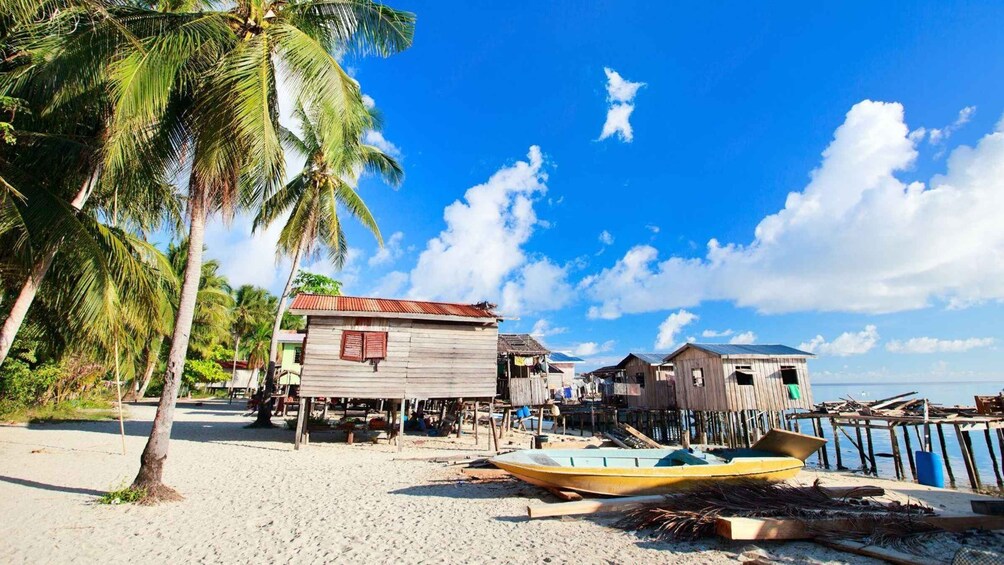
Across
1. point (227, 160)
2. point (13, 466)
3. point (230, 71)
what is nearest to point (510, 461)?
point (227, 160)

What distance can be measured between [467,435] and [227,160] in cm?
1708

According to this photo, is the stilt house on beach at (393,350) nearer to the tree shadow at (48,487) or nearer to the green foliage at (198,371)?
the tree shadow at (48,487)

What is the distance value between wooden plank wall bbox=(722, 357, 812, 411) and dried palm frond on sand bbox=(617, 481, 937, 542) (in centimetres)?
1537

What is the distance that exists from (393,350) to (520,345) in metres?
13.7

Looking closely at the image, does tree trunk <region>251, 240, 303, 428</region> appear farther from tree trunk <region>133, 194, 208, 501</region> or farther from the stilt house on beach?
tree trunk <region>133, 194, 208, 501</region>

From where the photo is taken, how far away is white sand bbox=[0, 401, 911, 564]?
21.8ft

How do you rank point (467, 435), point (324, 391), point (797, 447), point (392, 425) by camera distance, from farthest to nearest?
point (467, 435) < point (392, 425) < point (324, 391) < point (797, 447)

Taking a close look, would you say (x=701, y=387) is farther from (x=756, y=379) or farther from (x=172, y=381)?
(x=172, y=381)

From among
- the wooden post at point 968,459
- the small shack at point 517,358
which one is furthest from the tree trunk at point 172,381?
the wooden post at point 968,459

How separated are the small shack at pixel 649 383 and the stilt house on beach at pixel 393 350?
15.3 m

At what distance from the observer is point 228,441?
17.0m

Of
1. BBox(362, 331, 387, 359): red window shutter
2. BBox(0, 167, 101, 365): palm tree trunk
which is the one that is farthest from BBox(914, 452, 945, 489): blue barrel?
BBox(0, 167, 101, 365): palm tree trunk

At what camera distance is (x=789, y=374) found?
2392 centimetres

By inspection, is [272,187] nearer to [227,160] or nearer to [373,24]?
[227,160]
